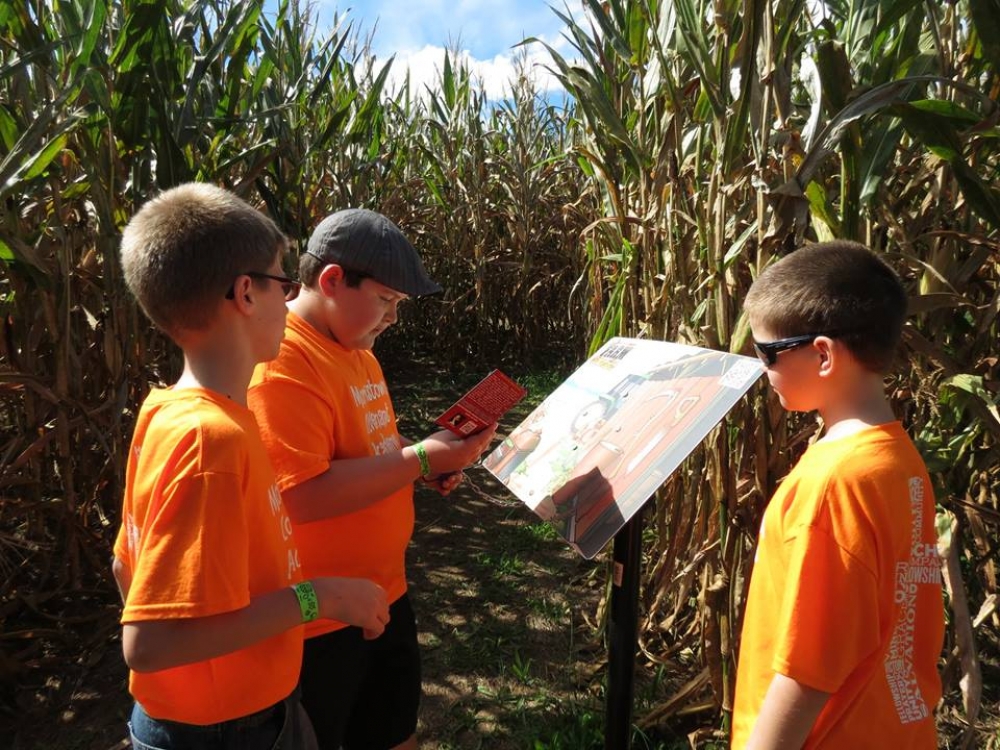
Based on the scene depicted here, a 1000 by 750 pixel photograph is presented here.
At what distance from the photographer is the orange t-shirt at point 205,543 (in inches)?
40.5

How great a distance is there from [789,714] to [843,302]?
599 millimetres

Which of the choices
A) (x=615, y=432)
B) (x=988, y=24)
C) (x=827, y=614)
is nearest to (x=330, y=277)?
(x=615, y=432)

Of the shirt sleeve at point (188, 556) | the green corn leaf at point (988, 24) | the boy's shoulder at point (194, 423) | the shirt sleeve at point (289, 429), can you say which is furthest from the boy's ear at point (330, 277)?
the green corn leaf at point (988, 24)

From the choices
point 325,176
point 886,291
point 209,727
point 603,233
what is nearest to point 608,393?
point 886,291

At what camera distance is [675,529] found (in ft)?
7.67

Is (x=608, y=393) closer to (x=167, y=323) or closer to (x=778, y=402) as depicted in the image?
(x=778, y=402)

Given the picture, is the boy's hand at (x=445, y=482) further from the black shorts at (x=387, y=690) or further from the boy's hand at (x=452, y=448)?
the black shorts at (x=387, y=690)

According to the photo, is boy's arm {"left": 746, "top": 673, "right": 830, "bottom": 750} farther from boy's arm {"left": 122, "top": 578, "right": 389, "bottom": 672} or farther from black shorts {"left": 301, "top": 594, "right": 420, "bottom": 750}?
black shorts {"left": 301, "top": 594, "right": 420, "bottom": 750}

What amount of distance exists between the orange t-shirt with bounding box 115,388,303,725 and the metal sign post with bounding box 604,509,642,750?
66 cm

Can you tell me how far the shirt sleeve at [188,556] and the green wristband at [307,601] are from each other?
0.38 ft

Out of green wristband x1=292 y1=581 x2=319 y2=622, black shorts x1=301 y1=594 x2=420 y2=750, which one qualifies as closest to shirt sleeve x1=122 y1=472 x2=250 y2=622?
green wristband x1=292 y1=581 x2=319 y2=622

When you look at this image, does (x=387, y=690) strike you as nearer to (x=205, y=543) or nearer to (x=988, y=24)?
(x=205, y=543)

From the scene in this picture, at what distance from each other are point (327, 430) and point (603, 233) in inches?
66.9

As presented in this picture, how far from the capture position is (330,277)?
5.17ft
